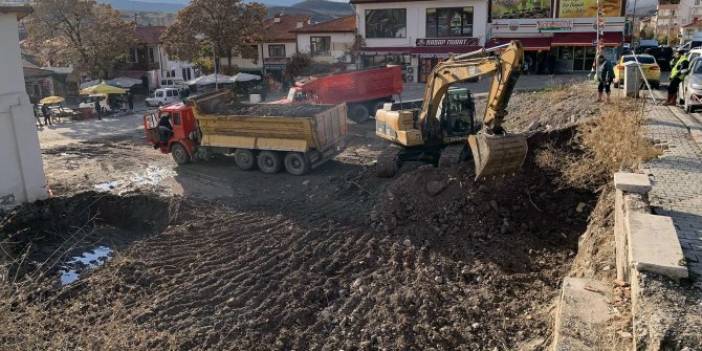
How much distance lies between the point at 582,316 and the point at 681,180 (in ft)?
14.2

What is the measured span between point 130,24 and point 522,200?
33.7 m

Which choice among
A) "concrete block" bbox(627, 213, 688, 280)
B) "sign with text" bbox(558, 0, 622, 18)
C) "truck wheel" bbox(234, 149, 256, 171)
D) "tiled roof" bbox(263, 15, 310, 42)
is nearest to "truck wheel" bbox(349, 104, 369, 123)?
"truck wheel" bbox(234, 149, 256, 171)

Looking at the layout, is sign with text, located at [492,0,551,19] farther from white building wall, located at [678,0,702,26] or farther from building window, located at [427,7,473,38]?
white building wall, located at [678,0,702,26]

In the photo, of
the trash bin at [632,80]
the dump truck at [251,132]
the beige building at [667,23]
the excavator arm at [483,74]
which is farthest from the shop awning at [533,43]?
the beige building at [667,23]

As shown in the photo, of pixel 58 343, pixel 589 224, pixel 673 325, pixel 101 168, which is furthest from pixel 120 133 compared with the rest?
pixel 673 325

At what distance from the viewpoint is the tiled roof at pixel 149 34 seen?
4181 centimetres

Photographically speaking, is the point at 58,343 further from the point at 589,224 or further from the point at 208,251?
the point at 589,224

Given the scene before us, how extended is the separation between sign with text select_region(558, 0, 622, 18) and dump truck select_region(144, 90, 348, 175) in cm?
2252

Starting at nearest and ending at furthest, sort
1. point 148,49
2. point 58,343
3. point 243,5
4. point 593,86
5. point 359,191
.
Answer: point 58,343
point 359,191
point 593,86
point 243,5
point 148,49

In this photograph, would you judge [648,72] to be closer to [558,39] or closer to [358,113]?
[358,113]

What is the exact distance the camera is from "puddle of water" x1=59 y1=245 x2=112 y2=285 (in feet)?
31.4

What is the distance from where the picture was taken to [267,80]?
38781 mm

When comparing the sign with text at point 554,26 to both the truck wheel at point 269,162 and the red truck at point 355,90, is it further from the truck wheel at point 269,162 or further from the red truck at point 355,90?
the truck wheel at point 269,162

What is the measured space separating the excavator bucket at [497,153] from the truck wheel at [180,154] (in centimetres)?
990
